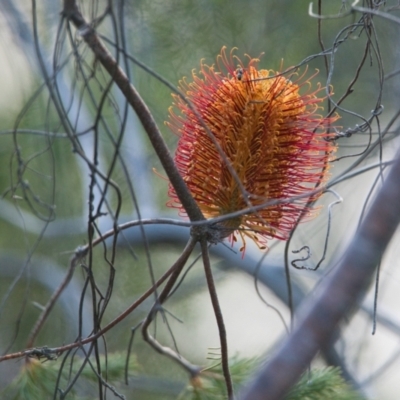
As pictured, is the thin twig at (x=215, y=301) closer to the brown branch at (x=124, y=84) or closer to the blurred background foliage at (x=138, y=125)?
the brown branch at (x=124, y=84)

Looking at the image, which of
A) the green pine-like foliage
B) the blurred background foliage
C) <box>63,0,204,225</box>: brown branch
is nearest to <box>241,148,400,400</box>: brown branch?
<box>63,0,204,225</box>: brown branch

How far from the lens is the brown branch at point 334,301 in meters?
0.29

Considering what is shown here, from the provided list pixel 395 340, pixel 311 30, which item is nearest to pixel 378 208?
pixel 395 340

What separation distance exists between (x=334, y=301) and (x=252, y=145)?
0.32 meters

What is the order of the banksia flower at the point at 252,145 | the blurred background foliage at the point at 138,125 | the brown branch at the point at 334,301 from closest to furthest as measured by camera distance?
the brown branch at the point at 334,301 < the banksia flower at the point at 252,145 < the blurred background foliage at the point at 138,125

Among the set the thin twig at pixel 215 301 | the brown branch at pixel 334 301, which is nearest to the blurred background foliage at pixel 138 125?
Answer: the thin twig at pixel 215 301

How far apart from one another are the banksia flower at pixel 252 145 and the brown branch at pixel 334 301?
0.92 feet

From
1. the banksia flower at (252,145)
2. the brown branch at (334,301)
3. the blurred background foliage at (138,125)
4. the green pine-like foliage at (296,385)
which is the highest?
the blurred background foliage at (138,125)

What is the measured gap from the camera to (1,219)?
8.59ft

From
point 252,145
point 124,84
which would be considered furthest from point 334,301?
point 252,145

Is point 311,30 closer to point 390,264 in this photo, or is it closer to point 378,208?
point 390,264

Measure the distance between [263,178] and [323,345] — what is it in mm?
307

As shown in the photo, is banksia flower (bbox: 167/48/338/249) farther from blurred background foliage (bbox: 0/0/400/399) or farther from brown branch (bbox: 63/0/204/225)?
blurred background foliage (bbox: 0/0/400/399)

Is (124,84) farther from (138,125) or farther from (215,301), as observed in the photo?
(138,125)
